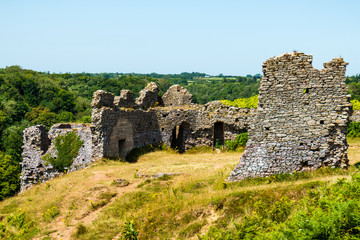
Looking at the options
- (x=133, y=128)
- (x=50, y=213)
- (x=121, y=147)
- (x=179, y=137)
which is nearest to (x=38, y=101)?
(x=179, y=137)

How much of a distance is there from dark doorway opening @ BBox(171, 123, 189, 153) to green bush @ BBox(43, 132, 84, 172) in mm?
7620

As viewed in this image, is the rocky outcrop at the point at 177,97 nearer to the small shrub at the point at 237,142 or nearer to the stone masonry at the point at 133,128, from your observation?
the stone masonry at the point at 133,128

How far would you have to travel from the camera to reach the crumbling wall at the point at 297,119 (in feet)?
44.0

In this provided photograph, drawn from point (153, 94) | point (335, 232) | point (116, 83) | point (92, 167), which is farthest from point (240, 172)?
point (116, 83)

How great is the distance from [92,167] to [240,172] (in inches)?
418

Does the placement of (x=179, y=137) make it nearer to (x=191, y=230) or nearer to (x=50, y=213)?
(x=50, y=213)

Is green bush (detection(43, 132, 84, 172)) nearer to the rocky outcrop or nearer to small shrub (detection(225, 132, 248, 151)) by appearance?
small shrub (detection(225, 132, 248, 151))

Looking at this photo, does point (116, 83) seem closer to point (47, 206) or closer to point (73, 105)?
point (73, 105)

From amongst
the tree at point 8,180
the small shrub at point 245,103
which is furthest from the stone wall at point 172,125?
the tree at point 8,180

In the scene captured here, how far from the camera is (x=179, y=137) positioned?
29.7m

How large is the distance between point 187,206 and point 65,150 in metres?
13.0

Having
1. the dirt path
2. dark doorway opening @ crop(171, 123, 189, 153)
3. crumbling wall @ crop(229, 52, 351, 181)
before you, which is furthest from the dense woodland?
crumbling wall @ crop(229, 52, 351, 181)

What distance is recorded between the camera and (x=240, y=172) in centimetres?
1424

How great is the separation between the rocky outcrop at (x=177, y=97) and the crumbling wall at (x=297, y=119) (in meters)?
17.4
